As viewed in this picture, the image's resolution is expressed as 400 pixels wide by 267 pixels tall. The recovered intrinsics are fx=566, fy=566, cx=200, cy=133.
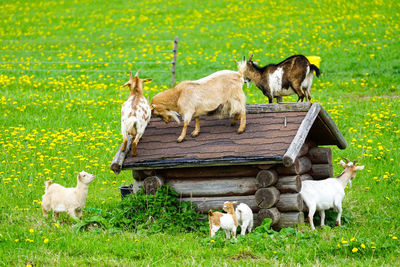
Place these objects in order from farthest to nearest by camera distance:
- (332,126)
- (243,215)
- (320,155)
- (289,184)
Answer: (320,155) < (332,126) < (289,184) < (243,215)

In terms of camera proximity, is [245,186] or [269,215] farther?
[245,186]

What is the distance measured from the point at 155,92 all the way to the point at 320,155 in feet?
27.0

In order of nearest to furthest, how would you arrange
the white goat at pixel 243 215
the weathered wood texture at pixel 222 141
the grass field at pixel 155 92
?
the grass field at pixel 155 92
the white goat at pixel 243 215
the weathered wood texture at pixel 222 141

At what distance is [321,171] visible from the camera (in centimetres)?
870

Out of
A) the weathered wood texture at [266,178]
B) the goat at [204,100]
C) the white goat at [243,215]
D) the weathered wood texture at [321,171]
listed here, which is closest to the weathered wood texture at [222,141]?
the goat at [204,100]

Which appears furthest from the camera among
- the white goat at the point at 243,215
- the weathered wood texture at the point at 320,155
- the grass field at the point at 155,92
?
the weathered wood texture at the point at 320,155

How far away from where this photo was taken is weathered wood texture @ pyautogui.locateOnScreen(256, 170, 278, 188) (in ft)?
23.8

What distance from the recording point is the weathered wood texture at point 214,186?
753 cm

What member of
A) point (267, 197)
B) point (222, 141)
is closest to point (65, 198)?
point (222, 141)

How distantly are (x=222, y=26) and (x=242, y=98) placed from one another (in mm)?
19072

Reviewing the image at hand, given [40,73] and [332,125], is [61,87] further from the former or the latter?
[332,125]

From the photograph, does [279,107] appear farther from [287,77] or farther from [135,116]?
[135,116]

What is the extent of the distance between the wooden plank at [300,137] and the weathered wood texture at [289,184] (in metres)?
0.47

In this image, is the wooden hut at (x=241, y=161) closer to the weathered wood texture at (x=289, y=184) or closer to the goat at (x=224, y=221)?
the weathered wood texture at (x=289, y=184)
